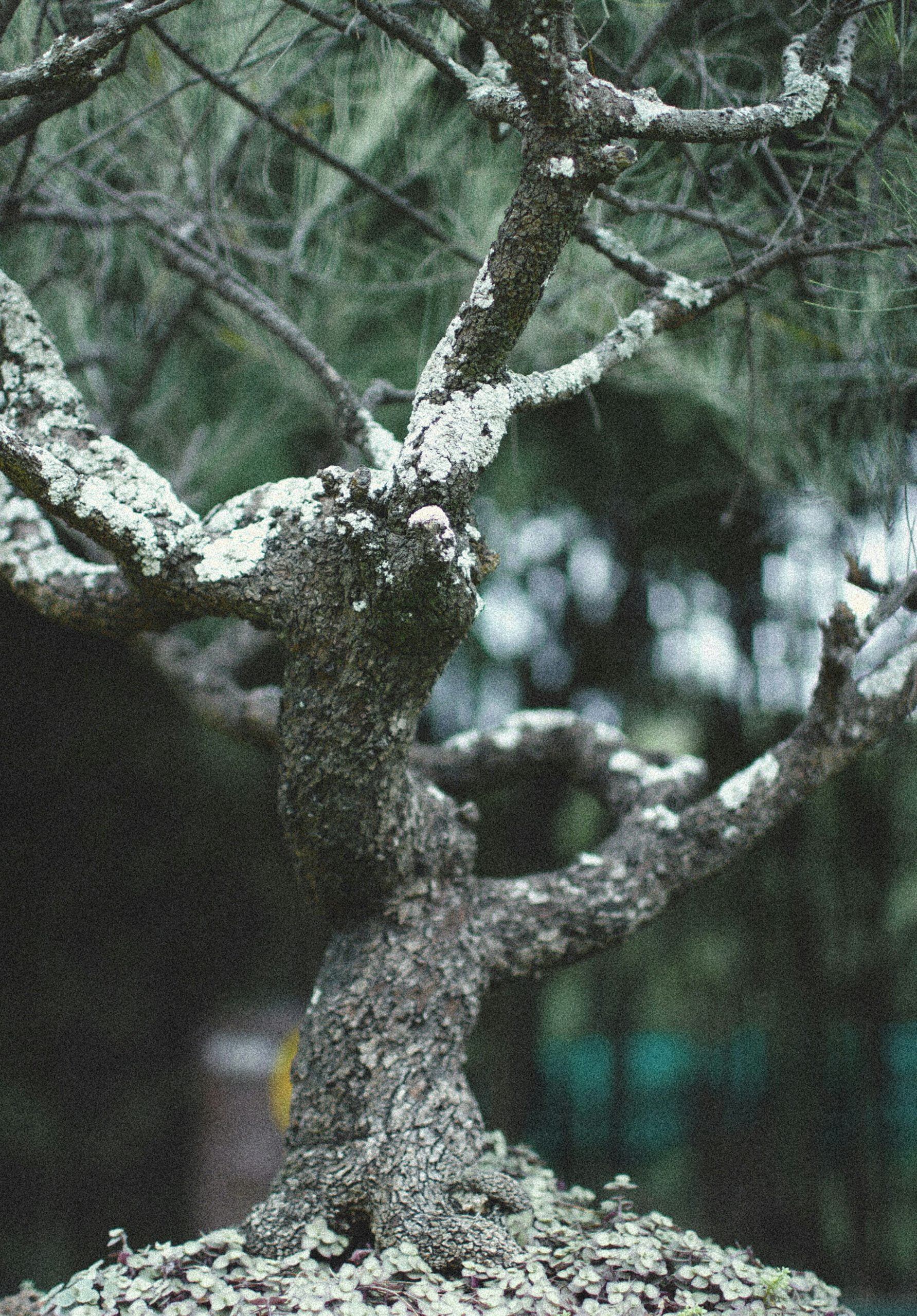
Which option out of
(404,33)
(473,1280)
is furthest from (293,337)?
(473,1280)

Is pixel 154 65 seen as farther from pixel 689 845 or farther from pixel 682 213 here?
pixel 689 845

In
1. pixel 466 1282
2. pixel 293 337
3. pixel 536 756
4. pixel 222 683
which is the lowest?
pixel 466 1282

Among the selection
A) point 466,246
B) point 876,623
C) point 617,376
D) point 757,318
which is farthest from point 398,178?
point 876,623

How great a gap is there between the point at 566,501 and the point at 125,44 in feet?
5.52

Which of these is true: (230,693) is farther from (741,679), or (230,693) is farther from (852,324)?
(741,679)

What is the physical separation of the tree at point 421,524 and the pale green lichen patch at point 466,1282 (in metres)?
0.04

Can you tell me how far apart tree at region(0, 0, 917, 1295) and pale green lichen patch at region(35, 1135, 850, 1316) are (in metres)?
0.04

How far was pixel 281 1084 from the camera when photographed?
2.46 meters

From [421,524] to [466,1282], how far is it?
75 cm

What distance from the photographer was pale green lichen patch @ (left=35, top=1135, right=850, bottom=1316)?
910mm

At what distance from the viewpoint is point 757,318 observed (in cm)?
176

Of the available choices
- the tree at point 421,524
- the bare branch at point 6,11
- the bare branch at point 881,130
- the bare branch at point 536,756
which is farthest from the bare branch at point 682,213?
the bare branch at point 536,756

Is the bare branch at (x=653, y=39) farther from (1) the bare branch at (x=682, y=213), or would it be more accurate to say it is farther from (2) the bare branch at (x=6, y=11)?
(2) the bare branch at (x=6, y=11)

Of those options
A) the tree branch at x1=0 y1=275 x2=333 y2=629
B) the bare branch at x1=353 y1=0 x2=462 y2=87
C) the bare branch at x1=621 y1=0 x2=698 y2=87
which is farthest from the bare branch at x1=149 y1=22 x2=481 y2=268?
the tree branch at x1=0 y1=275 x2=333 y2=629
